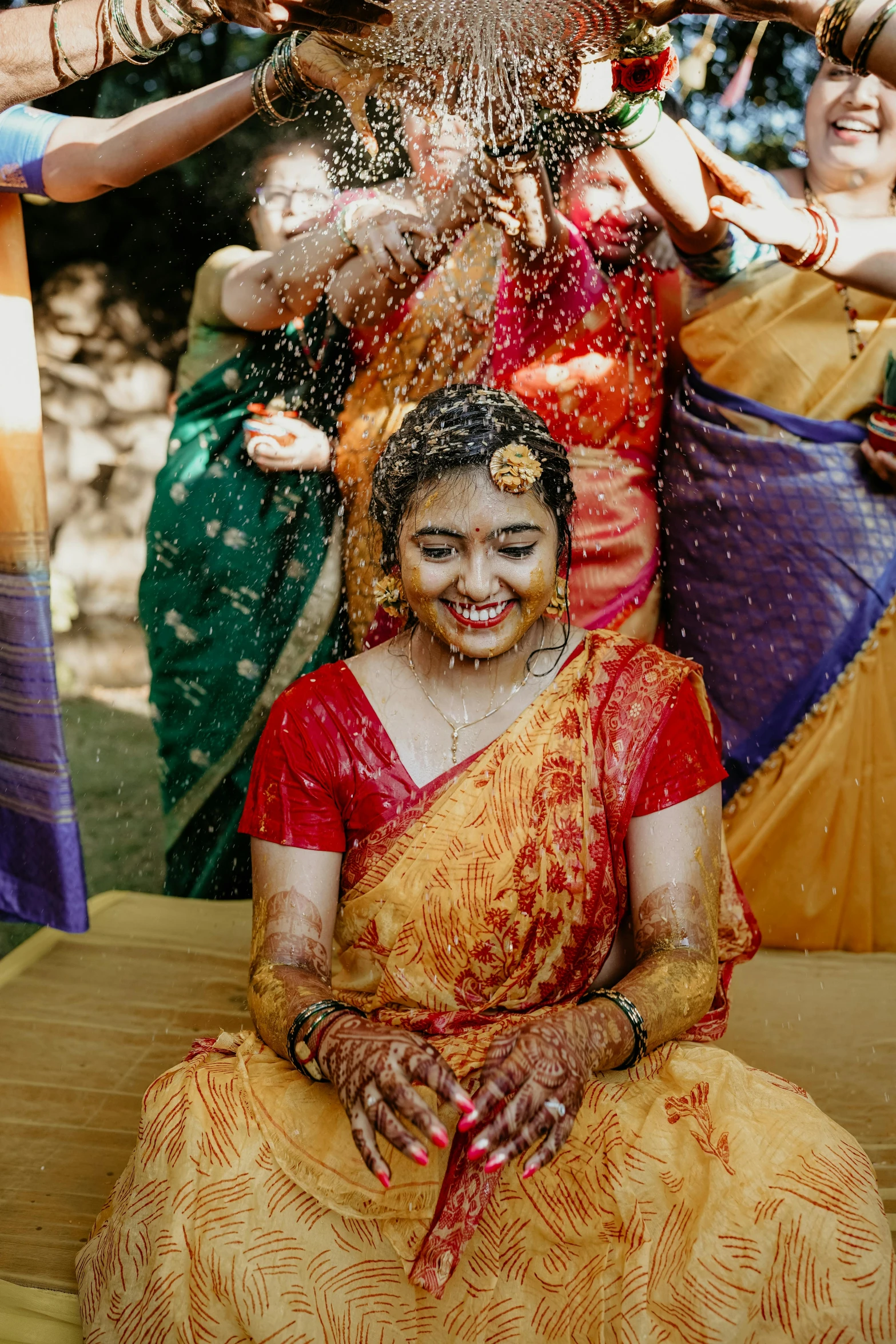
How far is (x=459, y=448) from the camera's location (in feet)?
8.09

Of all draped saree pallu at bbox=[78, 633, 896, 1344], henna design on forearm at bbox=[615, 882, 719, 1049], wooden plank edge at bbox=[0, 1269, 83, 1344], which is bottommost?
wooden plank edge at bbox=[0, 1269, 83, 1344]

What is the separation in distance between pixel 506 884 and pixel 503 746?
27 centimetres

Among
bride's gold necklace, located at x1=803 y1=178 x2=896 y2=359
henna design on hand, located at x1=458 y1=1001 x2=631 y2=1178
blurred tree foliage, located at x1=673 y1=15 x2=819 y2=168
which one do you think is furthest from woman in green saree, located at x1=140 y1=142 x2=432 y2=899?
henna design on hand, located at x1=458 y1=1001 x2=631 y2=1178

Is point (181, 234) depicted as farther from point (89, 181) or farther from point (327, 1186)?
point (327, 1186)

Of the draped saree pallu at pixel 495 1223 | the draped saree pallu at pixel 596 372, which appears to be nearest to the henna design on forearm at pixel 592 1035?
the draped saree pallu at pixel 495 1223

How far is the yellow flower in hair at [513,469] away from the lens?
8.00ft

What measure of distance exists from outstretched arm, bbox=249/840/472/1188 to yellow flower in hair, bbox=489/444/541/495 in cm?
82

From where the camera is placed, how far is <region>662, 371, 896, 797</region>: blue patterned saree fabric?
3.90 metres

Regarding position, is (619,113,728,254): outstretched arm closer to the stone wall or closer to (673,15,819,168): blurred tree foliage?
(673,15,819,168): blurred tree foliage

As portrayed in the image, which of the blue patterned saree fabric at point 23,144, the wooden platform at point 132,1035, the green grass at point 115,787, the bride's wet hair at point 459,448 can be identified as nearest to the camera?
the bride's wet hair at point 459,448

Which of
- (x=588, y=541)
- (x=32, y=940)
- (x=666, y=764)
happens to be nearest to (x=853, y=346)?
(x=588, y=541)

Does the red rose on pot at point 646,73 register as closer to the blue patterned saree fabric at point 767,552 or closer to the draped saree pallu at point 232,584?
the blue patterned saree fabric at point 767,552

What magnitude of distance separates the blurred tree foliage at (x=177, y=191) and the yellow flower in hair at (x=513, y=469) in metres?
2.02

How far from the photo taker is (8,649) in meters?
3.91
